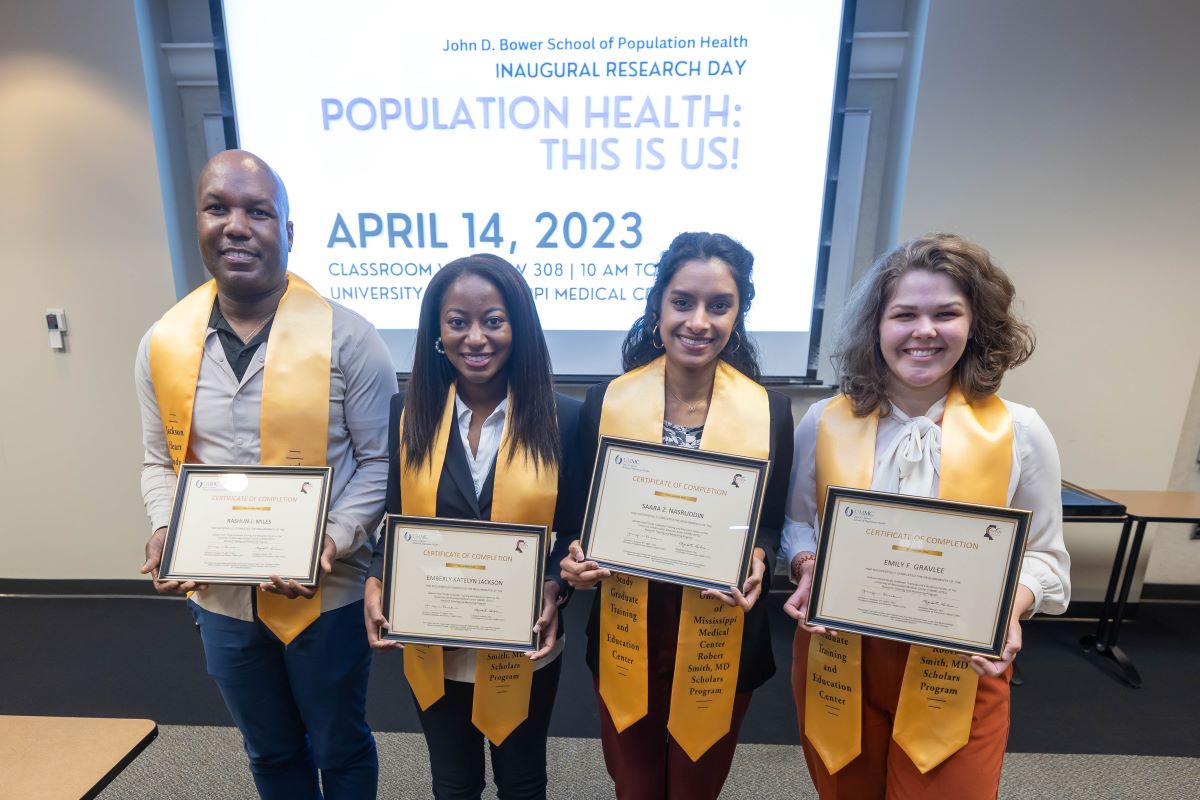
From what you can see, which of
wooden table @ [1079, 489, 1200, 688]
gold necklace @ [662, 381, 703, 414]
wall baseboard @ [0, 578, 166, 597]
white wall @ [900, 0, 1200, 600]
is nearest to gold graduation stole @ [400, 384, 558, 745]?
gold necklace @ [662, 381, 703, 414]

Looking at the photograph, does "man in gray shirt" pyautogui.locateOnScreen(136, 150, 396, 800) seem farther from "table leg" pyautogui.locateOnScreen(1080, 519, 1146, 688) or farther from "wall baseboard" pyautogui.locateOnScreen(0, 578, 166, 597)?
"table leg" pyautogui.locateOnScreen(1080, 519, 1146, 688)

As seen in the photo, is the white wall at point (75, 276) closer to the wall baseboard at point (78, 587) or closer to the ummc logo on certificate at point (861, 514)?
the wall baseboard at point (78, 587)

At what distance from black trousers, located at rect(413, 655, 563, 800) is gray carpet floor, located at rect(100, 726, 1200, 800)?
752mm

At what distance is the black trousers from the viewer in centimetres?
137

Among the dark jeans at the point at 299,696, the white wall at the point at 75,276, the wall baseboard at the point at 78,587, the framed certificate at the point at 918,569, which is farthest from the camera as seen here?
the wall baseboard at the point at 78,587

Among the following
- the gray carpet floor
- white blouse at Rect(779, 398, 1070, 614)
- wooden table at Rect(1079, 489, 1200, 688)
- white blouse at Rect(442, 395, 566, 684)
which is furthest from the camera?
wooden table at Rect(1079, 489, 1200, 688)

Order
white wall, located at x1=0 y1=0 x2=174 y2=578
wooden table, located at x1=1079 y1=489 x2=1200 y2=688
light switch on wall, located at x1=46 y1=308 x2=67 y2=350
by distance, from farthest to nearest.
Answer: light switch on wall, located at x1=46 y1=308 x2=67 y2=350, white wall, located at x1=0 y1=0 x2=174 y2=578, wooden table, located at x1=1079 y1=489 x2=1200 y2=688

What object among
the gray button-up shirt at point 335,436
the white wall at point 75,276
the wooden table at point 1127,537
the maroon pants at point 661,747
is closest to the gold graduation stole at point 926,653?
the maroon pants at point 661,747

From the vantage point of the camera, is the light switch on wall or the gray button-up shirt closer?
the gray button-up shirt

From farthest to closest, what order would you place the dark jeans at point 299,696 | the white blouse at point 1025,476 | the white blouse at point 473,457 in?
the dark jeans at point 299,696
the white blouse at point 473,457
the white blouse at point 1025,476

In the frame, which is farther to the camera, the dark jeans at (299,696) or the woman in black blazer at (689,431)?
the dark jeans at (299,696)

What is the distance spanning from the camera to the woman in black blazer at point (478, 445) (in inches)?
49.9

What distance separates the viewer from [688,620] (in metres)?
1.31

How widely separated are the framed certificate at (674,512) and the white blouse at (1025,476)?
332 millimetres
